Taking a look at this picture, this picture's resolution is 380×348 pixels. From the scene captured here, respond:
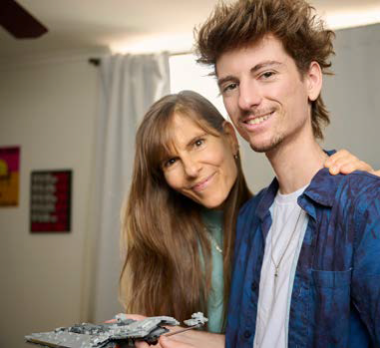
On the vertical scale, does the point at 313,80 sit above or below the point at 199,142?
above

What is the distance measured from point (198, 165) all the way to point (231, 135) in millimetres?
217

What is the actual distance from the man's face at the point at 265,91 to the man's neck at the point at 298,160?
0.02 meters

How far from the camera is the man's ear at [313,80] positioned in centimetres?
105

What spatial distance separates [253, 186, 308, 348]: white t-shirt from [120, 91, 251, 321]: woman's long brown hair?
1.13 feet

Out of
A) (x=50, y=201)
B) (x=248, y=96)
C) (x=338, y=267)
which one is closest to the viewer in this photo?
(x=338, y=267)

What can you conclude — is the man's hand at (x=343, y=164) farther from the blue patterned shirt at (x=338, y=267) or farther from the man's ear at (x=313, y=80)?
the man's ear at (x=313, y=80)

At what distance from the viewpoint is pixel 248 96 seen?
95 cm

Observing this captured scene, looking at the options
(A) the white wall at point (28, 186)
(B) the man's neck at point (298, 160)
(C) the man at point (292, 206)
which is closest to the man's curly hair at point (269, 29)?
(C) the man at point (292, 206)

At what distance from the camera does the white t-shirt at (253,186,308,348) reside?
3.07ft

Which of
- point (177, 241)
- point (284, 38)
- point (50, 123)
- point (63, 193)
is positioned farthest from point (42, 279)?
point (284, 38)

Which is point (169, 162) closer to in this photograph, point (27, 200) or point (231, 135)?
point (231, 135)

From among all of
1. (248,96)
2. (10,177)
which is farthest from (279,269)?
(10,177)

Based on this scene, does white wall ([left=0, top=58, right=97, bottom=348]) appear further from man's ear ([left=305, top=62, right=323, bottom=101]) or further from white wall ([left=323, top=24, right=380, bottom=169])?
man's ear ([left=305, top=62, right=323, bottom=101])

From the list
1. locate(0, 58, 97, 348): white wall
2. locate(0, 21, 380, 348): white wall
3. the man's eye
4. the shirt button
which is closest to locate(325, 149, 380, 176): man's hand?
the man's eye
